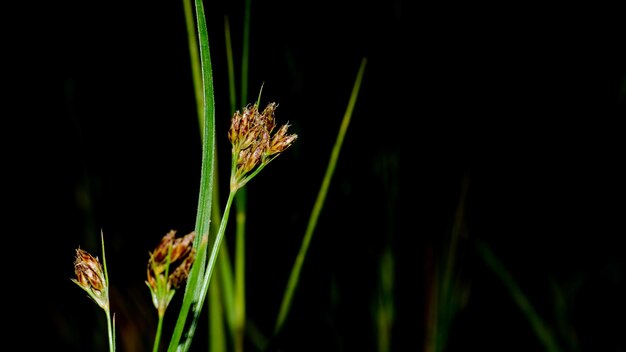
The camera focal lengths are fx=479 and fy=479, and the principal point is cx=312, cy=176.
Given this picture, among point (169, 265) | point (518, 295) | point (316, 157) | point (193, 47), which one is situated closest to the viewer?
point (169, 265)

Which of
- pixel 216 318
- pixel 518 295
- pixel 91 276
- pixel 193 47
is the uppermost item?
pixel 193 47

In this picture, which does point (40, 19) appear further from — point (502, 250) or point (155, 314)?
point (502, 250)

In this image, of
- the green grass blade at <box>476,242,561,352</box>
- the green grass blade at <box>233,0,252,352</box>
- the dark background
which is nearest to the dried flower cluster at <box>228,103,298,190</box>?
the green grass blade at <box>233,0,252,352</box>

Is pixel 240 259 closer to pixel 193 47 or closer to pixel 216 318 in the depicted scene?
pixel 216 318

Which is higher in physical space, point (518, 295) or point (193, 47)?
point (193, 47)

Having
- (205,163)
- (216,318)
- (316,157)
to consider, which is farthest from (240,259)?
(316,157)

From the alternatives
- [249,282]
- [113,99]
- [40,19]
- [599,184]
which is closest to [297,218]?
[249,282]

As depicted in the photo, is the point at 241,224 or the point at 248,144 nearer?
the point at 248,144

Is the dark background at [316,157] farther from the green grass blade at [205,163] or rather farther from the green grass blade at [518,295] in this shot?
the green grass blade at [205,163]
